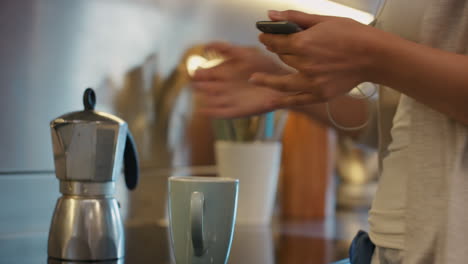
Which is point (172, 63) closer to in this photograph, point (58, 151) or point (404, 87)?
point (58, 151)

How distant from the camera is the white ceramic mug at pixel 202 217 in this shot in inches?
28.4

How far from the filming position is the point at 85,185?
0.81m

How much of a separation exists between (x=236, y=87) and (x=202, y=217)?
23 cm

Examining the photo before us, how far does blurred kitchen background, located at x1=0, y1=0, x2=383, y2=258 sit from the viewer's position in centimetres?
100

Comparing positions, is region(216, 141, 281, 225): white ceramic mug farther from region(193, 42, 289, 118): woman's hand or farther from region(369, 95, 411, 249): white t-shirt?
region(369, 95, 411, 249): white t-shirt

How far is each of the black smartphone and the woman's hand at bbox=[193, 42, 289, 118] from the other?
149 millimetres

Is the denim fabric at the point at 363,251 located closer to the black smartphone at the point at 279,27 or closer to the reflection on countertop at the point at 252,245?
the reflection on countertop at the point at 252,245

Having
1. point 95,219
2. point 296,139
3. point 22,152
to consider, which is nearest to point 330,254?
point 95,219

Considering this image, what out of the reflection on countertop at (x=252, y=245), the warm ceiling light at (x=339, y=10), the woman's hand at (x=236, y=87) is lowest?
the reflection on countertop at (x=252, y=245)

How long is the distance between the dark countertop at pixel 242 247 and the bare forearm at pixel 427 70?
36 cm

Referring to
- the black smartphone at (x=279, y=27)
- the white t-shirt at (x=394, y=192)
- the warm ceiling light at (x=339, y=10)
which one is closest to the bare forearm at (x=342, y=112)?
the warm ceiling light at (x=339, y=10)

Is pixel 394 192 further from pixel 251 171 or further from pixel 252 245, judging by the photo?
pixel 251 171

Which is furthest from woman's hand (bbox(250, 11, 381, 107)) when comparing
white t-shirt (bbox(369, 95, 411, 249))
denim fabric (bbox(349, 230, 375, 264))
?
denim fabric (bbox(349, 230, 375, 264))

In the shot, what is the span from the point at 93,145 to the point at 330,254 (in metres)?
0.42
